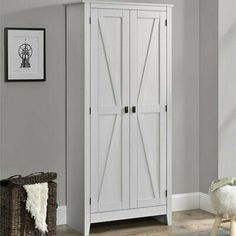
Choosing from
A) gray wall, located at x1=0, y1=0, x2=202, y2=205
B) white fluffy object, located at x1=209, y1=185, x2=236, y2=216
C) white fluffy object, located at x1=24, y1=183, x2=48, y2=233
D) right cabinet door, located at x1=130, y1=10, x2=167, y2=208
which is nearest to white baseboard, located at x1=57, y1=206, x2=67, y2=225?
gray wall, located at x1=0, y1=0, x2=202, y2=205

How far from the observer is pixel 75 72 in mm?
5332

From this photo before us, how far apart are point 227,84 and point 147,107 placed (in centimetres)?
84

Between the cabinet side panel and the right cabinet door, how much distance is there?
0.43m

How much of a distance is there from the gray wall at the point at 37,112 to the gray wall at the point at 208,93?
137 centimetres

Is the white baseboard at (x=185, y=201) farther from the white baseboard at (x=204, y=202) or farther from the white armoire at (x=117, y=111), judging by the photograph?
the white armoire at (x=117, y=111)

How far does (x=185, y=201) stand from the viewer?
607 cm

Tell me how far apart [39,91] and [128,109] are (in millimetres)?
751

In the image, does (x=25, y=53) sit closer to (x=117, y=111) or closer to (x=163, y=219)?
(x=117, y=111)

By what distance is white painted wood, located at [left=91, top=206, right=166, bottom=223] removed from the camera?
5305 mm

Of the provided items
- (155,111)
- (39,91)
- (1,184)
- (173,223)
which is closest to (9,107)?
(39,91)

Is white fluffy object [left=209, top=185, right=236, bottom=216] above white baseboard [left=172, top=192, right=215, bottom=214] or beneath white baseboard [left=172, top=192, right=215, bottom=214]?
above

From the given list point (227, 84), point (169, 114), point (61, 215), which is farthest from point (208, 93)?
point (61, 215)

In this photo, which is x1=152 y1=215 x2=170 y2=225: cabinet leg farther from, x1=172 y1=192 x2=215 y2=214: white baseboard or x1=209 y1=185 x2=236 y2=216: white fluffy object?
x1=209 y1=185 x2=236 y2=216: white fluffy object

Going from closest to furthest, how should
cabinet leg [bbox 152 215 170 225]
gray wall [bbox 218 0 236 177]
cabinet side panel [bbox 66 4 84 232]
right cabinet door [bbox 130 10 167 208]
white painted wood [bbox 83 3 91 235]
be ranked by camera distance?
1. white painted wood [bbox 83 3 91 235]
2. cabinet side panel [bbox 66 4 84 232]
3. right cabinet door [bbox 130 10 167 208]
4. cabinet leg [bbox 152 215 170 225]
5. gray wall [bbox 218 0 236 177]
